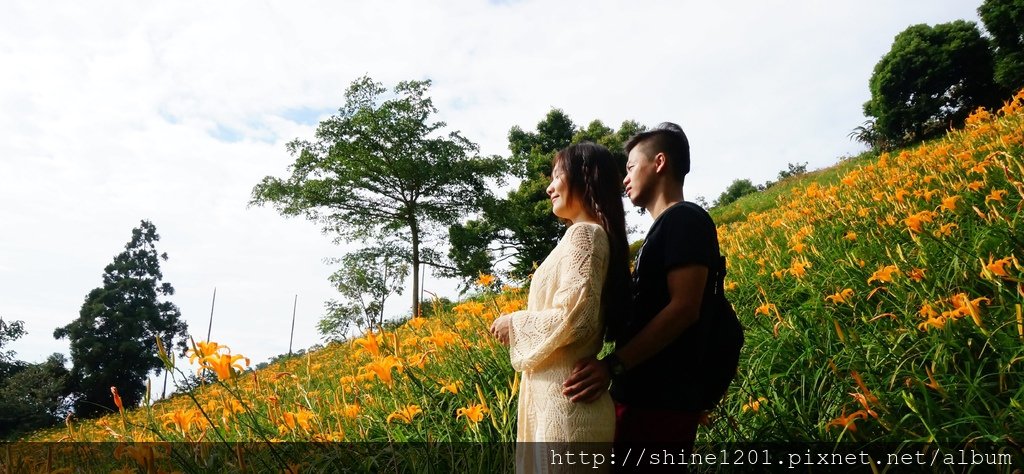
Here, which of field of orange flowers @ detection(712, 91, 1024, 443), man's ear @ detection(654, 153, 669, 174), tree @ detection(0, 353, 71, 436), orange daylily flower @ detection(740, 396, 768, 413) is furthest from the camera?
tree @ detection(0, 353, 71, 436)

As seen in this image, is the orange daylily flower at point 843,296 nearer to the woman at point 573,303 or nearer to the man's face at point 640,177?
the man's face at point 640,177

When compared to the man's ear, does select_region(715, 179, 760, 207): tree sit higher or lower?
higher

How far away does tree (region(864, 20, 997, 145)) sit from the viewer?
1675cm

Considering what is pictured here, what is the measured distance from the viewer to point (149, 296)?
25484 mm

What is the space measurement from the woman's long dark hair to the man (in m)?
0.05

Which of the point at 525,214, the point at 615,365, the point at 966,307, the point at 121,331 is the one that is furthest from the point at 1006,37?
the point at 121,331

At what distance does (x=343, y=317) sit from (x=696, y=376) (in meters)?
15.2

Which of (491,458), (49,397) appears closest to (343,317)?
(49,397)

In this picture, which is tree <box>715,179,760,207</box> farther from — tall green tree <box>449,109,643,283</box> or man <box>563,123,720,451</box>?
man <box>563,123,720,451</box>

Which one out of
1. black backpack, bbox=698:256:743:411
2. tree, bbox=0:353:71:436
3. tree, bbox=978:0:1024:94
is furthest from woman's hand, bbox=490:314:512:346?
tree, bbox=978:0:1024:94

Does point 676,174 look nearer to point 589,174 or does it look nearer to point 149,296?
point 589,174

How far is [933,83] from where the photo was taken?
56.1 ft

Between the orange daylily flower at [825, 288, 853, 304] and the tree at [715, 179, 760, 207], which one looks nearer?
the orange daylily flower at [825, 288, 853, 304]

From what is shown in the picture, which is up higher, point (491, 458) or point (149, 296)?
point (149, 296)
